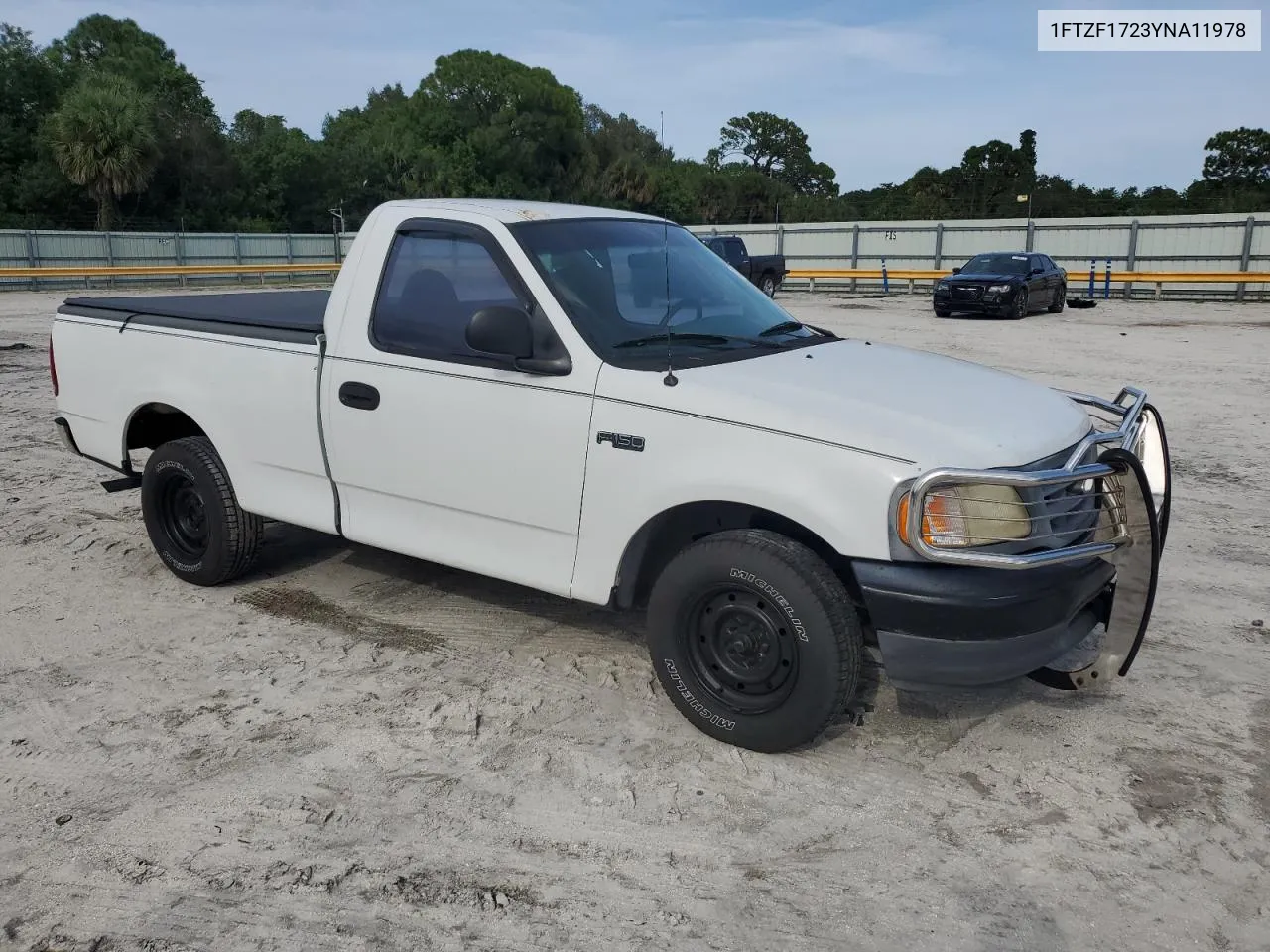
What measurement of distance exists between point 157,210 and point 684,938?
182 feet

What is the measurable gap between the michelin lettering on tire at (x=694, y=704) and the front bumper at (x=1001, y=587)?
67 cm

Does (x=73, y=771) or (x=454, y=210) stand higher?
(x=454, y=210)

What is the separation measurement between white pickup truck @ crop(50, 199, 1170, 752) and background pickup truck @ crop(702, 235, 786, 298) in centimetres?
2280

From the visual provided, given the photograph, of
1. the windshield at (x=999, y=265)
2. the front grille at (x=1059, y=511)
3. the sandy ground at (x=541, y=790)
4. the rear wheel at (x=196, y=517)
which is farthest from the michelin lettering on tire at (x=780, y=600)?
the windshield at (x=999, y=265)

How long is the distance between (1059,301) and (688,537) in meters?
23.8

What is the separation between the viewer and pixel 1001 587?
130 inches

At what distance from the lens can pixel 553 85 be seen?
77.9 metres

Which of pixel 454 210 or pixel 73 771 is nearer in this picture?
pixel 73 771

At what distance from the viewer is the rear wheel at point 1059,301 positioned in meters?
25.0

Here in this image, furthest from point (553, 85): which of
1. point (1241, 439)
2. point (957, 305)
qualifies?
point (1241, 439)

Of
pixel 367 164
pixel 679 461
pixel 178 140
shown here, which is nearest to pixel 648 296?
pixel 679 461

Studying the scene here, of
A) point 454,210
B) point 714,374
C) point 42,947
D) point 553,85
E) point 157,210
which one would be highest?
point 553,85

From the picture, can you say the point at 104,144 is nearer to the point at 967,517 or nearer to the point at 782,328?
the point at 782,328

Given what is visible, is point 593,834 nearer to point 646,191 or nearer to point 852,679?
point 852,679
